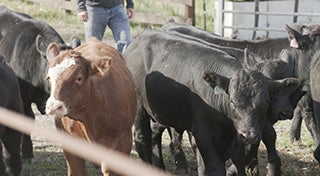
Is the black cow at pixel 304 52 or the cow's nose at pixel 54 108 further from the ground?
the cow's nose at pixel 54 108

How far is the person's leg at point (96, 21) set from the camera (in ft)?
30.9

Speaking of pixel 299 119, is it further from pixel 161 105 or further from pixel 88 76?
pixel 88 76

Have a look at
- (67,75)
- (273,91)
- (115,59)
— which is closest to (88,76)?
(67,75)

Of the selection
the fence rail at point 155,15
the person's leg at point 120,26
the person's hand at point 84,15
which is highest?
the person's hand at point 84,15

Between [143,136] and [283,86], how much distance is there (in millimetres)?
2084

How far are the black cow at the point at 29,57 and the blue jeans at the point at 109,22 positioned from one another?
42.6 inches

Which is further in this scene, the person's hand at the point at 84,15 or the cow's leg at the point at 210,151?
the person's hand at the point at 84,15

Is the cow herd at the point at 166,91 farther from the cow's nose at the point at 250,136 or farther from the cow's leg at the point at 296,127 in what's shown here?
the cow's leg at the point at 296,127

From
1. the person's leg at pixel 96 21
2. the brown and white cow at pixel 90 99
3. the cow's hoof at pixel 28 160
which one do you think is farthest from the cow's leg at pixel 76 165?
the person's leg at pixel 96 21

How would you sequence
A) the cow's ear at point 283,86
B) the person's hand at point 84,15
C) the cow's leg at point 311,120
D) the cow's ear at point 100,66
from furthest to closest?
1. the person's hand at point 84,15
2. the cow's leg at point 311,120
3. the cow's ear at point 283,86
4. the cow's ear at point 100,66

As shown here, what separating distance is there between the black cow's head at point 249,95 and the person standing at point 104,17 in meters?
3.59

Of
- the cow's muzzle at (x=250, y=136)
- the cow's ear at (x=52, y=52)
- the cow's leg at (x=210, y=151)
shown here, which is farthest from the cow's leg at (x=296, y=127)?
the cow's ear at (x=52, y=52)

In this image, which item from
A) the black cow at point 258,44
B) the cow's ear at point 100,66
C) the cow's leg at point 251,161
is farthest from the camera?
the black cow at point 258,44

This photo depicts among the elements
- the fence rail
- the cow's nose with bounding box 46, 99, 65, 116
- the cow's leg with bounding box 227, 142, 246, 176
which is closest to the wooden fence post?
the fence rail
